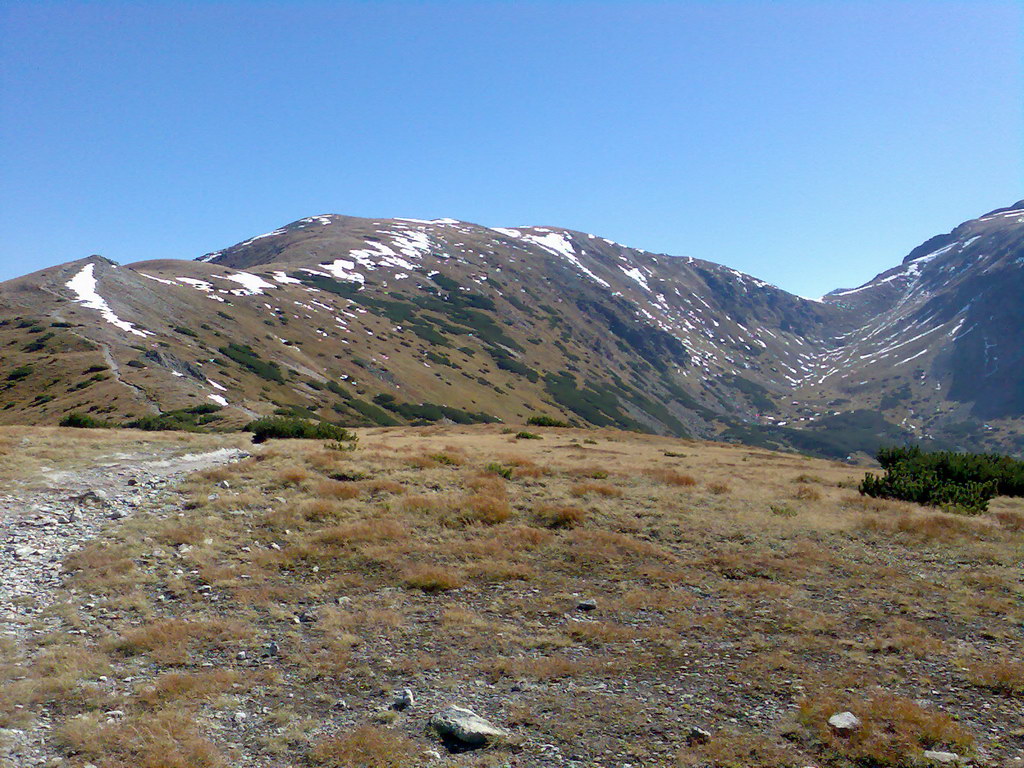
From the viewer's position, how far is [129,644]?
9.42 m

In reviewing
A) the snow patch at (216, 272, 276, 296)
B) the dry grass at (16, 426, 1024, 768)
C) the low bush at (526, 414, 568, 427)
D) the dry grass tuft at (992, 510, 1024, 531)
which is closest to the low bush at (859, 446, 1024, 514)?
the dry grass tuft at (992, 510, 1024, 531)

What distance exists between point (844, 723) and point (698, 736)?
6.07ft

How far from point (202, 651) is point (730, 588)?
974 cm

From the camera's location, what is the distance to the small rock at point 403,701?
8.14 metres

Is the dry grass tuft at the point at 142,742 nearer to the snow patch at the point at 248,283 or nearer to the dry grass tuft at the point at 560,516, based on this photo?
the dry grass tuft at the point at 560,516

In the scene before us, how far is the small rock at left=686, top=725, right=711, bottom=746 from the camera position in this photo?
7.30 meters

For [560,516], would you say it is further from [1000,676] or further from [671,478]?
[1000,676]

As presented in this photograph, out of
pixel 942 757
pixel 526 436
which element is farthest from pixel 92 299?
pixel 942 757

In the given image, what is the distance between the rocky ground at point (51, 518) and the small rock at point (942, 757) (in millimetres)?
9997

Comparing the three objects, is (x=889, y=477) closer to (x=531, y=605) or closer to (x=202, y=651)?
(x=531, y=605)

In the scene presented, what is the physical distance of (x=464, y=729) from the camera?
295 inches

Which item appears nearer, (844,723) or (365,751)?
(365,751)

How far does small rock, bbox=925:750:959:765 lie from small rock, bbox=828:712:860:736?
0.75 metres

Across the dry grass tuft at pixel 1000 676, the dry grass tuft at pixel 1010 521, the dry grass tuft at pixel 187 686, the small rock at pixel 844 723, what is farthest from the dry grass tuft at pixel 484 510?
the dry grass tuft at pixel 1010 521
